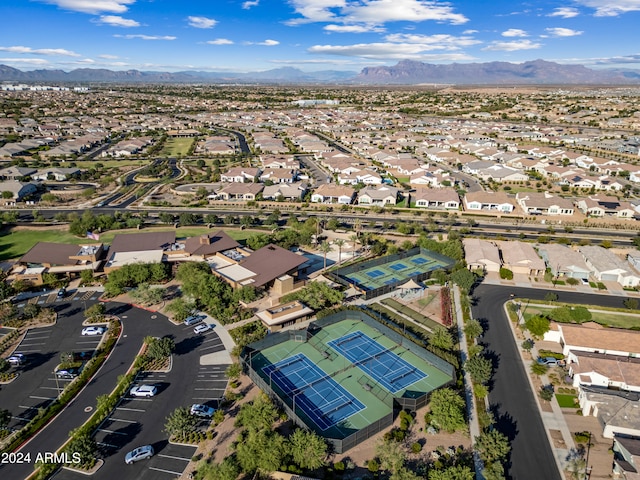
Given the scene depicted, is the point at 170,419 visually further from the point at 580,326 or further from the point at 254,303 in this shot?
the point at 580,326

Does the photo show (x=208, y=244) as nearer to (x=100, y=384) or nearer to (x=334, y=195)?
(x=100, y=384)

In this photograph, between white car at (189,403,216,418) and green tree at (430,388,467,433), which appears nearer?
green tree at (430,388,467,433)

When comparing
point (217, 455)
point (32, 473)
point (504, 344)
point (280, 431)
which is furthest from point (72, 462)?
point (504, 344)

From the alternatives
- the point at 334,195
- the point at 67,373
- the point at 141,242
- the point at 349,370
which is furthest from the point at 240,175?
the point at 349,370

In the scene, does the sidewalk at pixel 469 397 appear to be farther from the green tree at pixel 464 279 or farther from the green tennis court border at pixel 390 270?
the green tennis court border at pixel 390 270

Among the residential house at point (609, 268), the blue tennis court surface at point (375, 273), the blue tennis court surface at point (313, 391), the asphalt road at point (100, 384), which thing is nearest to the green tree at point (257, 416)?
the blue tennis court surface at point (313, 391)

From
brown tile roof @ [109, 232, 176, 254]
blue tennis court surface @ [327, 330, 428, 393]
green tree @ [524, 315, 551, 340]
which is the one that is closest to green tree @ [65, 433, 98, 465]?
blue tennis court surface @ [327, 330, 428, 393]

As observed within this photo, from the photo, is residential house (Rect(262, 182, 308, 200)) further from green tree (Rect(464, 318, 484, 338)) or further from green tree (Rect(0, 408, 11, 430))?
green tree (Rect(0, 408, 11, 430))
